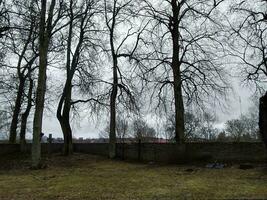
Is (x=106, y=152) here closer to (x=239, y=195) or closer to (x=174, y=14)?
(x=174, y=14)

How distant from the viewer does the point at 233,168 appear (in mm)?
22797

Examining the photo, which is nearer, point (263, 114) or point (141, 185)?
point (263, 114)

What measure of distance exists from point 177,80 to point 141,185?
42.3 ft

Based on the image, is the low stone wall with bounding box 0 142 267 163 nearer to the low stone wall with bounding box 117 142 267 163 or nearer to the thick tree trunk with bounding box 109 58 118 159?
the low stone wall with bounding box 117 142 267 163

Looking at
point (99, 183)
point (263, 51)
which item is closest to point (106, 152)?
point (263, 51)

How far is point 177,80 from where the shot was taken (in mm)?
28375

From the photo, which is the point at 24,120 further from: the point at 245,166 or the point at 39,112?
the point at 245,166

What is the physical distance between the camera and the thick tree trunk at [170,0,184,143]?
28125 millimetres

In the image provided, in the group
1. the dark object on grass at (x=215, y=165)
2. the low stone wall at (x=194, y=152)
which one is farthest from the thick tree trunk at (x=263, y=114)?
the low stone wall at (x=194, y=152)

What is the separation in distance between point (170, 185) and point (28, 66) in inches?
898

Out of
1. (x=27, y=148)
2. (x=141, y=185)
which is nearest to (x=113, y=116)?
(x=27, y=148)

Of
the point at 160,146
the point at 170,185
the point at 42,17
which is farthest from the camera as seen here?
the point at 160,146

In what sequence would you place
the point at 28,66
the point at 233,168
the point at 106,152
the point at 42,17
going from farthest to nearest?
1. the point at 28,66
2. the point at 106,152
3. the point at 42,17
4. the point at 233,168

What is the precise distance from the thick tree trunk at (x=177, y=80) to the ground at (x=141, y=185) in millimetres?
5479
